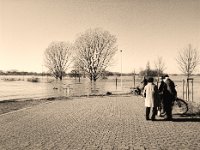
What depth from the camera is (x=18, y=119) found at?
468 inches

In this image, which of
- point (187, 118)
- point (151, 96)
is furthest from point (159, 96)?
point (187, 118)

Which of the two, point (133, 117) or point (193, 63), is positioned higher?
point (193, 63)

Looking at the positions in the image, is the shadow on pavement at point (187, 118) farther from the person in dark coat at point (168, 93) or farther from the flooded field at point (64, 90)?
the flooded field at point (64, 90)

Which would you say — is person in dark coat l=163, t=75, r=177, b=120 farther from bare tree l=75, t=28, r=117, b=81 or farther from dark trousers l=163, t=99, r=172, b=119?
bare tree l=75, t=28, r=117, b=81

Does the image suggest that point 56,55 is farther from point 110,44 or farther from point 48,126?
point 48,126

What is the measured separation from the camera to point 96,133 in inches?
349

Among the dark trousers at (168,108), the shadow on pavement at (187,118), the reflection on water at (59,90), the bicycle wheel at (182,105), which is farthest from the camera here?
the reflection on water at (59,90)

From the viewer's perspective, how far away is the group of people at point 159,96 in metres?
11.5

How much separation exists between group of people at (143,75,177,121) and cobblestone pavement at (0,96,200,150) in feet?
1.49

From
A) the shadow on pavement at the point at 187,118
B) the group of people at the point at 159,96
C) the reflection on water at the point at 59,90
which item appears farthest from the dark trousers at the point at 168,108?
the reflection on water at the point at 59,90

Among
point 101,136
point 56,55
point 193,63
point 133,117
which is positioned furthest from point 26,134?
point 56,55

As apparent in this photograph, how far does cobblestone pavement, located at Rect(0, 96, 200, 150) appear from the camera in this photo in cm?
733

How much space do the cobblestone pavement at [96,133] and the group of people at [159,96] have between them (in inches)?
17.9

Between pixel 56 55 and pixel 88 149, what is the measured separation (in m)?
75.3
